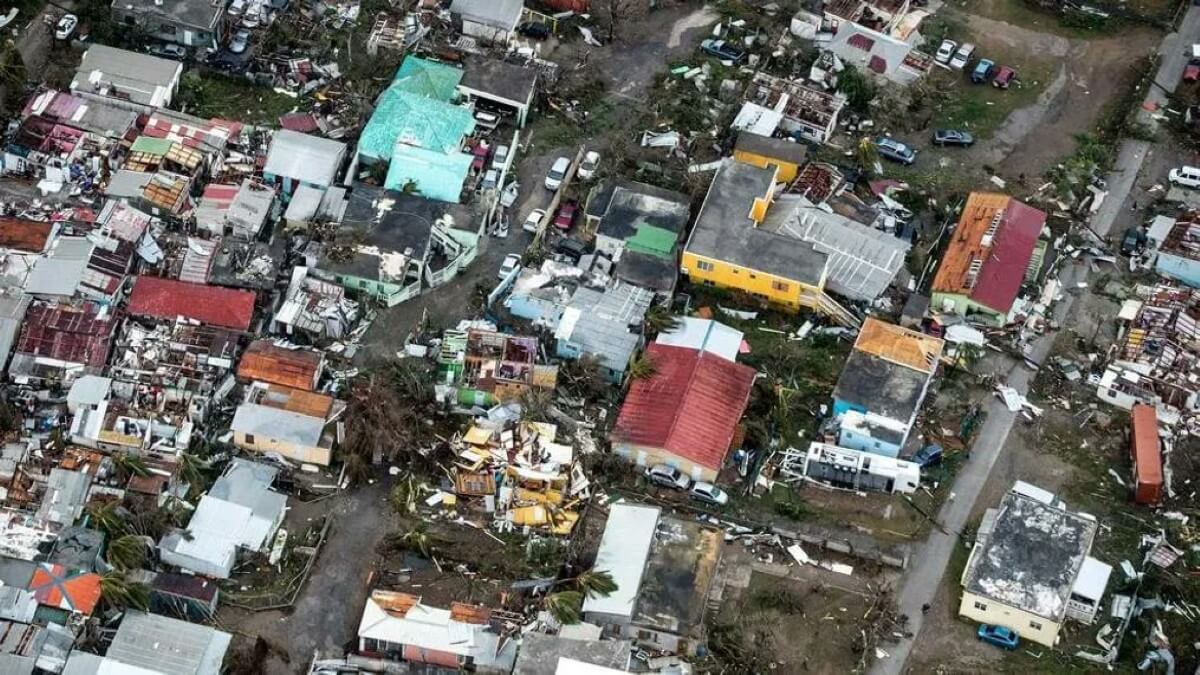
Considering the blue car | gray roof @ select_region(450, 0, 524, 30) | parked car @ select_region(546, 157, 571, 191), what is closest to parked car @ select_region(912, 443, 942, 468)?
the blue car

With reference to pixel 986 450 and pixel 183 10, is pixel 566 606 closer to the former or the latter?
pixel 986 450

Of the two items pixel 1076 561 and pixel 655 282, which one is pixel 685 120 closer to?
pixel 655 282

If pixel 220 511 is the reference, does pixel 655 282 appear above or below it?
above

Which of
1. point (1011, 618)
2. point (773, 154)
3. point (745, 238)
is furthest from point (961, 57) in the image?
point (1011, 618)

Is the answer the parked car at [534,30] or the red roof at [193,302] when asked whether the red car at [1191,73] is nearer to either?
the parked car at [534,30]

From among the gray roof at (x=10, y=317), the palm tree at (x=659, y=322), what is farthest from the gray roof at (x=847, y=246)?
the gray roof at (x=10, y=317)

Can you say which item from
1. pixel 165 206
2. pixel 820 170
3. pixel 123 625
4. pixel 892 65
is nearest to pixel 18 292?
pixel 165 206

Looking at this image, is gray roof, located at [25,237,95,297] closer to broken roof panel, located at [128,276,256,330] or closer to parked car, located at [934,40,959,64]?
broken roof panel, located at [128,276,256,330]
